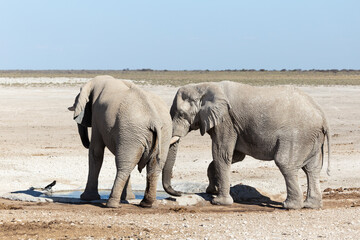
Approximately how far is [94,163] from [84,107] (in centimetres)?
93

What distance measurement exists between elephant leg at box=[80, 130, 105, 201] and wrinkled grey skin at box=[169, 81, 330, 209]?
4.00 ft

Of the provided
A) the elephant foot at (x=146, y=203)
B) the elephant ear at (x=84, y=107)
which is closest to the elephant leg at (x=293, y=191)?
the elephant foot at (x=146, y=203)

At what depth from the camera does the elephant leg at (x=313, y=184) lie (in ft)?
36.0

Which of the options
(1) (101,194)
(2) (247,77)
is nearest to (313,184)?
(1) (101,194)

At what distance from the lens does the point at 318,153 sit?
11.0 meters

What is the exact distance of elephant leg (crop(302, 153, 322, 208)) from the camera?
36.0ft

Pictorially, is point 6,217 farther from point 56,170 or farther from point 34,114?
point 34,114

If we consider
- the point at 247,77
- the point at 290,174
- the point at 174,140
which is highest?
the point at 174,140

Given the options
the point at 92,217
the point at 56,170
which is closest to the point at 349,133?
the point at 56,170

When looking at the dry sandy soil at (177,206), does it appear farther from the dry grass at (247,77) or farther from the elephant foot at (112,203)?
the dry grass at (247,77)

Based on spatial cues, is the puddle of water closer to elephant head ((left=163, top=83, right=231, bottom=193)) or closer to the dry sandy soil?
the dry sandy soil

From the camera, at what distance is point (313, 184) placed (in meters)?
11.0

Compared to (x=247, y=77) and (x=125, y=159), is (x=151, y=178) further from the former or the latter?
(x=247, y=77)

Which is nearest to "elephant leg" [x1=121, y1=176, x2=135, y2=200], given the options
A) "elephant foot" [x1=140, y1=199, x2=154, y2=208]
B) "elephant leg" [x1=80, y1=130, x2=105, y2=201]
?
"elephant leg" [x1=80, y1=130, x2=105, y2=201]
